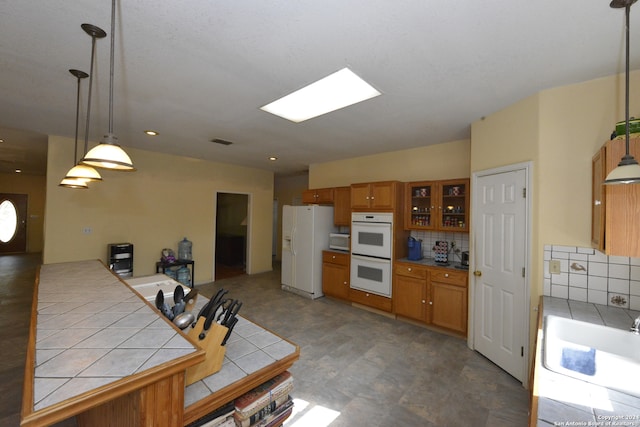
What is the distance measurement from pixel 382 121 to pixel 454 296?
226 centimetres

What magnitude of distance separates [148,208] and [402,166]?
452 cm

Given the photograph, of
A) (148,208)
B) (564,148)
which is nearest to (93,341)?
(564,148)

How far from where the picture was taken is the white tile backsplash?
1.86 meters

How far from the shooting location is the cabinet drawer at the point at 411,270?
3.46 m

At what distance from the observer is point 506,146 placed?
248 centimetres

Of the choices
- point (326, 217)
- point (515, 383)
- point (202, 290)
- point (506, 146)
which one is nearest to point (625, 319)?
point (515, 383)

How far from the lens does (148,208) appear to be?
473 centimetres

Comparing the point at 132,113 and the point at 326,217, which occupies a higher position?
the point at 132,113

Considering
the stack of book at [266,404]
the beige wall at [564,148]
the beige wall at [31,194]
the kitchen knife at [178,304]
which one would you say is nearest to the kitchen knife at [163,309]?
the kitchen knife at [178,304]

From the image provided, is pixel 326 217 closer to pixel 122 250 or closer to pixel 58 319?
pixel 122 250

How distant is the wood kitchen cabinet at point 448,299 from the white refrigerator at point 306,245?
6.42 ft

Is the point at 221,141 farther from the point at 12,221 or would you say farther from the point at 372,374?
the point at 12,221

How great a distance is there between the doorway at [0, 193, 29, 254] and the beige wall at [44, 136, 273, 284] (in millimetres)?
6203

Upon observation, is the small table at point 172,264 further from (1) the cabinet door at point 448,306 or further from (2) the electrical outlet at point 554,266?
(2) the electrical outlet at point 554,266
